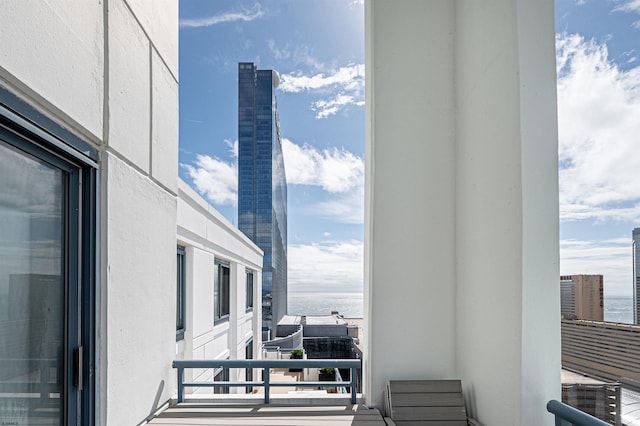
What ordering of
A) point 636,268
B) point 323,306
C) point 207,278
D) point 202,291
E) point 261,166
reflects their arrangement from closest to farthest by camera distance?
point 636,268 → point 202,291 → point 207,278 → point 261,166 → point 323,306

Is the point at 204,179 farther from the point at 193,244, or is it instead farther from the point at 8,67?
the point at 8,67

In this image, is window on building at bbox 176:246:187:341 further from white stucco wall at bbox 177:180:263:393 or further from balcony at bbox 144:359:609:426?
balcony at bbox 144:359:609:426

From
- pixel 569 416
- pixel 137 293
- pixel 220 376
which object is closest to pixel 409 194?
pixel 569 416

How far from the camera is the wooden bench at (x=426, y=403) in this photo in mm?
2748

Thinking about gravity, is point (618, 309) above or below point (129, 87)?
below

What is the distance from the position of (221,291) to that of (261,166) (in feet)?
135

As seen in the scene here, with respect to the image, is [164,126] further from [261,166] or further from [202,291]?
[261,166]

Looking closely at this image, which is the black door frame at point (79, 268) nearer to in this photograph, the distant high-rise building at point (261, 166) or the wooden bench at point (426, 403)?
the wooden bench at point (426, 403)

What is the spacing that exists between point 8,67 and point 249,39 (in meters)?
27.5

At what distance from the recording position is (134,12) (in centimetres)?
244

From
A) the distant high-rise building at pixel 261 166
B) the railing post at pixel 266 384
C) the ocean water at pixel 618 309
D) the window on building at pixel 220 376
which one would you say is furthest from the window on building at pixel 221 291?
the distant high-rise building at pixel 261 166

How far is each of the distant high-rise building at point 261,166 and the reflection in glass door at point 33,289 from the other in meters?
39.9

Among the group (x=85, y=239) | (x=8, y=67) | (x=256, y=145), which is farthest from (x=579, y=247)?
(x=256, y=145)

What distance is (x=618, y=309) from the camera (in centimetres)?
215
